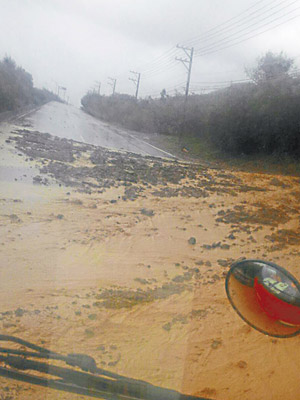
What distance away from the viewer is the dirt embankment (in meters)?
4.05

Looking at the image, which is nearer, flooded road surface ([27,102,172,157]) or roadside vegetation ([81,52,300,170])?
roadside vegetation ([81,52,300,170])

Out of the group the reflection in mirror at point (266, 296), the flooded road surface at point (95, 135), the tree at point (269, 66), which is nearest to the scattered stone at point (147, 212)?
the reflection in mirror at point (266, 296)

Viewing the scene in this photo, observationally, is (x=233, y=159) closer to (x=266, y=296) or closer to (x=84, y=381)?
(x=84, y=381)

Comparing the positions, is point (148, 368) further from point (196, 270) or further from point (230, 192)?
point (230, 192)

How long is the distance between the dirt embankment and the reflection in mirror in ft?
4.85

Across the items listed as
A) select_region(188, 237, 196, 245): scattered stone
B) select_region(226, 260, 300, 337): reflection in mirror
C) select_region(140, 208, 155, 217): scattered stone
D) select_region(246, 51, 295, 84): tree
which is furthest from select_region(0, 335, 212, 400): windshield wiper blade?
select_region(246, 51, 295, 84): tree

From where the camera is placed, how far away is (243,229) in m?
9.16

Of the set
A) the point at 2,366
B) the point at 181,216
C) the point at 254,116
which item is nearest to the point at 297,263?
the point at 181,216

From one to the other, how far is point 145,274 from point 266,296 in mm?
4135

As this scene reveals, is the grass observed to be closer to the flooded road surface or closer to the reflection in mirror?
the flooded road surface

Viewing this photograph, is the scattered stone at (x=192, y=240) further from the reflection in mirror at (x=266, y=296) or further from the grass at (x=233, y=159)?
the grass at (x=233, y=159)

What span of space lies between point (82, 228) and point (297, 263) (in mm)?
4261

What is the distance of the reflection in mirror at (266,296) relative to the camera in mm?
2242

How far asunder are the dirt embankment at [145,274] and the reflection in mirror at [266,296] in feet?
4.85
